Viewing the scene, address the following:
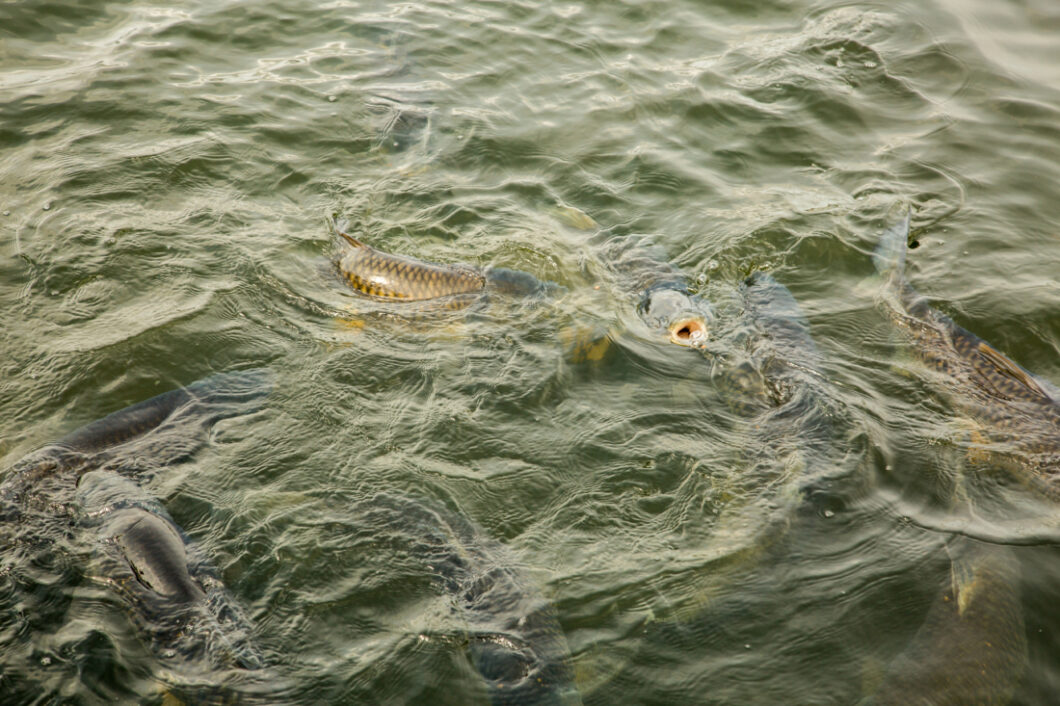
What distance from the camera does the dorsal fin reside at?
4.36 m

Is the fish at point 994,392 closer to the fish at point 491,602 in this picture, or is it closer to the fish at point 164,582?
the fish at point 491,602

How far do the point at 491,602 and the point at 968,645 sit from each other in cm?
212

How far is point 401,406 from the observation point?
173 inches

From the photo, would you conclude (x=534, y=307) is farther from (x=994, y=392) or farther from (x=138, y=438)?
(x=994, y=392)

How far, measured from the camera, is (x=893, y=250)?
5.61 meters

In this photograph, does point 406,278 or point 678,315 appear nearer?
point 678,315

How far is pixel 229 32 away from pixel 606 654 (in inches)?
317

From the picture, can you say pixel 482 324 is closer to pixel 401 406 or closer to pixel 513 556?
pixel 401 406


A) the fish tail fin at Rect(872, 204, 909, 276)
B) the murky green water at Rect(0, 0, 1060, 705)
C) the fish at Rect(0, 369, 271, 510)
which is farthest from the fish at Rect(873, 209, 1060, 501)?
the fish at Rect(0, 369, 271, 510)

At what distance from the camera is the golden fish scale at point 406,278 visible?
5.00 meters

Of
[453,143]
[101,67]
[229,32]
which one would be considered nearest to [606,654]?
[453,143]

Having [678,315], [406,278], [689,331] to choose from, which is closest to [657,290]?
[678,315]

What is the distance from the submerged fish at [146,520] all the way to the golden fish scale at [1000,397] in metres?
4.12

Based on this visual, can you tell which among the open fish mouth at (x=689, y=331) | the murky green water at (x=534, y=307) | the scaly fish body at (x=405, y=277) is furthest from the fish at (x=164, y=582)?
the open fish mouth at (x=689, y=331)
